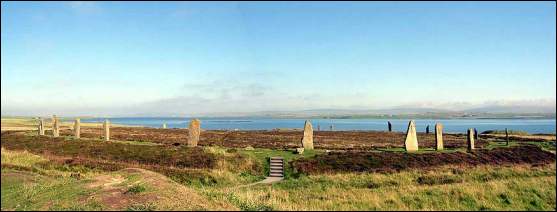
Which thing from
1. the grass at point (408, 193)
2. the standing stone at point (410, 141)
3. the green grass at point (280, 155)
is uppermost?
the standing stone at point (410, 141)

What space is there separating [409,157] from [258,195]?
1734 centimetres

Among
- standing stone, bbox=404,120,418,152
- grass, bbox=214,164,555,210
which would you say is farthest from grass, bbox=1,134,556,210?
standing stone, bbox=404,120,418,152

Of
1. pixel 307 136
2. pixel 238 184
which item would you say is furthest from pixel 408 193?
pixel 307 136

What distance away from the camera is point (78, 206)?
37.5 feet

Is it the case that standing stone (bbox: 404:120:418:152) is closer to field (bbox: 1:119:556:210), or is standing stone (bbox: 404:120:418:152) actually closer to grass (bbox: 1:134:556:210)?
field (bbox: 1:119:556:210)

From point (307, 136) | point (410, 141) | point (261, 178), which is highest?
point (307, 136)

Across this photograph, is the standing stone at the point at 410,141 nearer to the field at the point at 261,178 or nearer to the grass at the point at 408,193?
the field at the point at 261,178

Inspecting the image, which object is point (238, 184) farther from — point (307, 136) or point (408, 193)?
point (307, 136)

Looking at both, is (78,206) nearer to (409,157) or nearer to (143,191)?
(143,191)

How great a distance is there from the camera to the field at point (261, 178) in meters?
14.3

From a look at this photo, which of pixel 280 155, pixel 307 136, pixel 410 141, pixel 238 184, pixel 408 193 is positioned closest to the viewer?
pixel 408 193

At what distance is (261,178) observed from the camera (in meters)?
29.8

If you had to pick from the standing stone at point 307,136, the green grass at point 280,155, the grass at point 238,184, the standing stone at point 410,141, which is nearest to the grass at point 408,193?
the grass at point 238,184

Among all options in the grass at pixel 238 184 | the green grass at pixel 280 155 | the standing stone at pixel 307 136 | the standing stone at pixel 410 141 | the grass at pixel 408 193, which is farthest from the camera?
the standing stone at pixel 307 136
